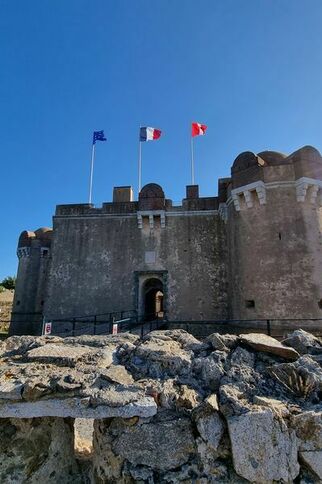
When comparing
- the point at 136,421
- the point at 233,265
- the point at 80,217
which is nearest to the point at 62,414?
the point at 136,421

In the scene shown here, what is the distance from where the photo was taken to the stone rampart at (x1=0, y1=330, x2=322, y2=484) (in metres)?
2.66

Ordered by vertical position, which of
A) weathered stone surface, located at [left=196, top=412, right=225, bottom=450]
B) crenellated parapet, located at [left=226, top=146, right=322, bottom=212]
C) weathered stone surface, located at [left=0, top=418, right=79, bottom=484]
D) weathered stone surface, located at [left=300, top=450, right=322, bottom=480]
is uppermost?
crenellated parapet, located at [left=226, top=146, right=322, bottom=212]

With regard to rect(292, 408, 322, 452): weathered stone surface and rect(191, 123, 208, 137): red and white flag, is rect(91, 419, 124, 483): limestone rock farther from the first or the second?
rect(191, 123, 208, 137): red and white flag

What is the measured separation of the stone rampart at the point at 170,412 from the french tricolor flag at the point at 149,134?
53.0ft

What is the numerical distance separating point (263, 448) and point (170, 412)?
0.91 m

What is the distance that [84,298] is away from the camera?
49.3 ft

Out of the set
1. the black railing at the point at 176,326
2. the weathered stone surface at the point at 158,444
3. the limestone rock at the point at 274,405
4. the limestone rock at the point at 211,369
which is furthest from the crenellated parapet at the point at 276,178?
the weathered stone surface at the point at 158,444

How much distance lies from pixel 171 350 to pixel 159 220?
40.1ft

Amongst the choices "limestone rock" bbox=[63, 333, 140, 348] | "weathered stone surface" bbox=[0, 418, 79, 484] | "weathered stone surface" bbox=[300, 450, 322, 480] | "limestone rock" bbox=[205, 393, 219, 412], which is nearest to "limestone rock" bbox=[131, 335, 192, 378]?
"limestone rock" bbox=[205, 393, 219, 412]

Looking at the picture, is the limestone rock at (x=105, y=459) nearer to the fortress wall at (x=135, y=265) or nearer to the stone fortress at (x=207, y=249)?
the stone fortress at (x=207, y=249)

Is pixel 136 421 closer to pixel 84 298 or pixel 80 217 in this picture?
pixel 84 298

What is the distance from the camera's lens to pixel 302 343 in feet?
12.6

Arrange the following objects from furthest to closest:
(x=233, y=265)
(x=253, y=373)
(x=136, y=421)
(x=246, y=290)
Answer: (x=233, y=265), (x=246, y=290), (x=253, y=373), (x=136, y=421)

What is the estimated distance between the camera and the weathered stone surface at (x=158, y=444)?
9.18 feet
